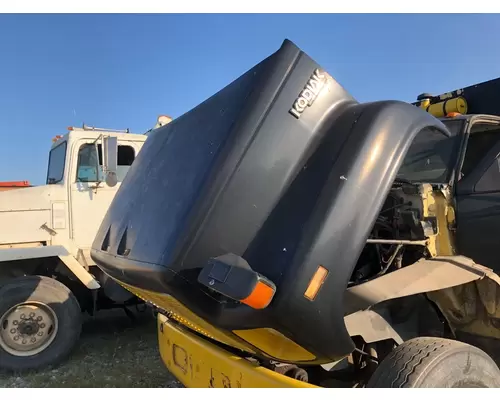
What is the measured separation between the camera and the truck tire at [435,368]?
2.28 meters

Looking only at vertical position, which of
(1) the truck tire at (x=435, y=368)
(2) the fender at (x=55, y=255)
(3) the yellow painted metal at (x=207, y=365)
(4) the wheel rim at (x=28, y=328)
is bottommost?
(4) the wheel rim at (x=28, y=328)

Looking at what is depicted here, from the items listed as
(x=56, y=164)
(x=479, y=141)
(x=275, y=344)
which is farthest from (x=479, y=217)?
(x=56, y=164)

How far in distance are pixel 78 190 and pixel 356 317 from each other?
178 inches

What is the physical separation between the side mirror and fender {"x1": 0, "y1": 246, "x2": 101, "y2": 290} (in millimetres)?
1024

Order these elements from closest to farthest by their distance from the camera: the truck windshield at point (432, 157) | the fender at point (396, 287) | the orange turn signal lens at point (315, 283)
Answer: the orange turn signal lens at point (315, 283), the fender at point (396, 287), the truck windshield at point (432, 157)

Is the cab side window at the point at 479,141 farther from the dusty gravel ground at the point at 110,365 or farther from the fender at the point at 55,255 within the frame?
the fender at the point at 55,255

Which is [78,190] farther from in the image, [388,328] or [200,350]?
[388,328]

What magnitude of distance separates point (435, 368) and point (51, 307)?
14.3 ft

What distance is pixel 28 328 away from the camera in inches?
208

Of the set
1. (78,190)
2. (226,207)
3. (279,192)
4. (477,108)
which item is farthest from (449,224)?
(78,190)

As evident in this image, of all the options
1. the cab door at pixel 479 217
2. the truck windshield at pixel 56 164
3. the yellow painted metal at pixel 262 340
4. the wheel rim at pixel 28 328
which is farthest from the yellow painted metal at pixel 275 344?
the truck windshield at pixel 56 164

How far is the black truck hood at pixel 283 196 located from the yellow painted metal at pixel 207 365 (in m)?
0.38

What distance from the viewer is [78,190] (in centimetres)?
605

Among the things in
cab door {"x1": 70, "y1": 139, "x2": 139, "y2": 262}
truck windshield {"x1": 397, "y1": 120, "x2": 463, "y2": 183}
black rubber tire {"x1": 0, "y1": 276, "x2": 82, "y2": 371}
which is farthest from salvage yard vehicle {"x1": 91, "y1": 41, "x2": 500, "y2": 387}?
cab door {"x1": 70, "y1": 139, "x2": 139, "y2": 262}
